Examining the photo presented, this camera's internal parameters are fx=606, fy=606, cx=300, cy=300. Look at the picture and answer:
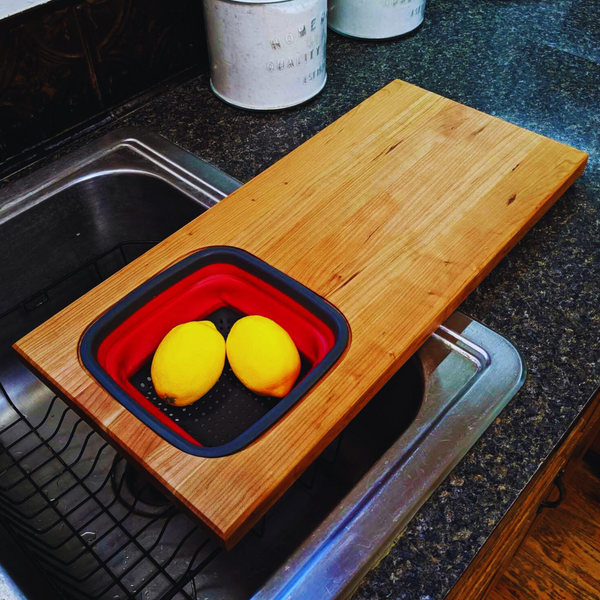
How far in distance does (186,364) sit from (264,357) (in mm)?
73

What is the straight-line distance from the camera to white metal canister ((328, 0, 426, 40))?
1015 millimetres

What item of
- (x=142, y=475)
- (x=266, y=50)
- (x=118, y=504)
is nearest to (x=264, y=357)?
(x=142, y=475)

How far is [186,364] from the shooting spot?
568 millimetres

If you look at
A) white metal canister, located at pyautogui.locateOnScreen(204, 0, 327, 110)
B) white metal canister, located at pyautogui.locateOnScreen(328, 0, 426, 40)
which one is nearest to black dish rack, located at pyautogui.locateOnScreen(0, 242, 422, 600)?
white metal canister, located at pyautogui.locateOnScreen(204, 0, 327, 110)

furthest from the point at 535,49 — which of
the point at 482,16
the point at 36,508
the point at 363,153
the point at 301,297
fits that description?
the point at 36,508

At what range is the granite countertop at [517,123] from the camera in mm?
540

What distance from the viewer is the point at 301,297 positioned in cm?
60

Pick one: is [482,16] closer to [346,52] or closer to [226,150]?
[346,52]

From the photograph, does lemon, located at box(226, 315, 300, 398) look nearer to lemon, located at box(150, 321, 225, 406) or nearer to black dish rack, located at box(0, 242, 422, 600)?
lemon, located at box(150, 321, 225, 406)

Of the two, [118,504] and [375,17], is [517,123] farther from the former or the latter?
[118,504]

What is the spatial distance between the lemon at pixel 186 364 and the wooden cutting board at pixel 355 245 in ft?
0.19

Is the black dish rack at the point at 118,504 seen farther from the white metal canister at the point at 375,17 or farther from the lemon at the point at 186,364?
the white metal canister at the point at 375,17

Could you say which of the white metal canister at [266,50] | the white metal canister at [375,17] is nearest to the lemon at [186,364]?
the white metal canister at [266,50]

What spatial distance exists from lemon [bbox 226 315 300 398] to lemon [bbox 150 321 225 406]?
0.9 inches
